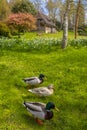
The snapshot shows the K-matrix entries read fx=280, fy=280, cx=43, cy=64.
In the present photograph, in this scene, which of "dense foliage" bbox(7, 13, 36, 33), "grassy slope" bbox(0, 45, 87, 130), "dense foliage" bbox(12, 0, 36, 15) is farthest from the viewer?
"dense foliage" bbox(12, 0, 36, 15)

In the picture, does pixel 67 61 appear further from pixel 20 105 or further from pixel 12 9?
pixel 12 9

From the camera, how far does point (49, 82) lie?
43.1 ft

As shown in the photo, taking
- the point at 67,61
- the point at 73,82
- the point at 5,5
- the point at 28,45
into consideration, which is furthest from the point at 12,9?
the point at 73,82

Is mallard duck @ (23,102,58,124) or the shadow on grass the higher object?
mallard duck @ (23,102,58,124)

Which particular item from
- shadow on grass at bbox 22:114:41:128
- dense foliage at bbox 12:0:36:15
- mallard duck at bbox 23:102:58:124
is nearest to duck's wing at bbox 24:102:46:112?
mallard duck at bbox 23:102:58:124

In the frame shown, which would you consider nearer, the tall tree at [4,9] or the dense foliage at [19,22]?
the dense foliage at [19,22]

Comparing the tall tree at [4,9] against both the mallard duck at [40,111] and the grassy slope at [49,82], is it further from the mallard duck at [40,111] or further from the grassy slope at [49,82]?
the mallard duck at [40,111]

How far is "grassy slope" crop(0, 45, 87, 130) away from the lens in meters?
9.43

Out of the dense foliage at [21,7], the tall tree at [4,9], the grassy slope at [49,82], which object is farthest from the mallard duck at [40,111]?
the tall tree at [4,9]

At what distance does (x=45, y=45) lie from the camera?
756 inches

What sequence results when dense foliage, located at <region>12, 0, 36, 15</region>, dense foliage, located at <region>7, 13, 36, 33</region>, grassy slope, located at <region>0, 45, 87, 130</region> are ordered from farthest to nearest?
dense foliage, located at <region>12, 0, 36, 15</region> < dense foliage, located at <region>7, 13, 36, 33</region> < grassy slope, located at <region>0, 45, 87, 130</region>

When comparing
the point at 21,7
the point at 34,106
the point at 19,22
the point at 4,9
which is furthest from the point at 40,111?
the point at 4,9

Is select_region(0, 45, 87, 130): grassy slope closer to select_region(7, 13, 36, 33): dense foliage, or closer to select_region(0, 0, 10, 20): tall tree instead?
select_region(7, 13, 36, 33): dense foliage

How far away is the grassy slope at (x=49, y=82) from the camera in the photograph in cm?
943
